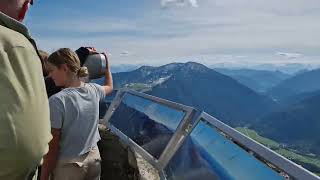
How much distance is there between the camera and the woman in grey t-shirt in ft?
13.3

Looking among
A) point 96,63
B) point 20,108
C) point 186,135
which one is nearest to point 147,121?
point 186,135

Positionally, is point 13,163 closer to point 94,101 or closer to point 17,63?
point 17,63

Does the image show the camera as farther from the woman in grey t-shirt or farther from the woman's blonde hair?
the woman's blonde hair

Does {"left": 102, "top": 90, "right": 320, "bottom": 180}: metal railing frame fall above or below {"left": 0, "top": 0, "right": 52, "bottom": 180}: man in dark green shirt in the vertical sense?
below

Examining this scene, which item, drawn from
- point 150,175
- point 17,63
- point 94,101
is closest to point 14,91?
point 17,63

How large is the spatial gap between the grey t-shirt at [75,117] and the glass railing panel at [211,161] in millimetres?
1233

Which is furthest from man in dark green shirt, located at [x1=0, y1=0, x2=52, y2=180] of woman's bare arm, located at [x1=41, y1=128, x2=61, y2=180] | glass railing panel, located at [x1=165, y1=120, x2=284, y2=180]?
woman's bare arm, located at [x1=41, y1=128, x2=61, y2=180]

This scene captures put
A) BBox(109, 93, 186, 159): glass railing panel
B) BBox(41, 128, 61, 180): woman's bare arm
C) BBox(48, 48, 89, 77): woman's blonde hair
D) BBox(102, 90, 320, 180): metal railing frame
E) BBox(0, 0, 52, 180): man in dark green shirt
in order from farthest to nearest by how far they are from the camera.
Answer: BBox(109, 93, 186, 159): glass railing panel
BBox(41, 128, 61, 180): woman's bare arm
BBox(48, 48, 89, 77): woman's blonde hair
BBox(102, 90, 320, 180): metal railing frame
BBox(0, 0, 52, 180): man in dark green shirt

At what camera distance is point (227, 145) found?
442cm

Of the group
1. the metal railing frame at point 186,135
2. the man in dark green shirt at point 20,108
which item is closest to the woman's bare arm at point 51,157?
the metal railing frame at point 186,135

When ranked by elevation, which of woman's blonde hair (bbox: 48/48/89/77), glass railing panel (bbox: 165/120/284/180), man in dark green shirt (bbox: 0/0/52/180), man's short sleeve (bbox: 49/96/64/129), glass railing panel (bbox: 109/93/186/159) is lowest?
glass railing panel (bbox: 109/93/186/159)

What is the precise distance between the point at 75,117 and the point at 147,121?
364cm

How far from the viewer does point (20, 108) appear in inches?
55.0

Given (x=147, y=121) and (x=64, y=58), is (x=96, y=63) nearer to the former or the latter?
(x=64, y=58)
